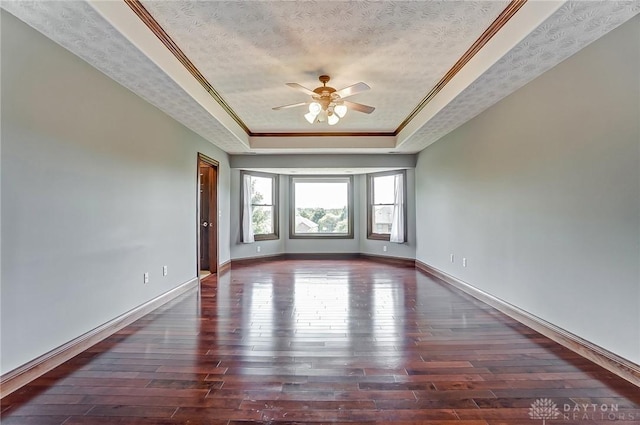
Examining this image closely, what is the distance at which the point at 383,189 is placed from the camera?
7.59 meters

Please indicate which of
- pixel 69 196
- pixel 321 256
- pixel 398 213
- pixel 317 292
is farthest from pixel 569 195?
pixel 321 256

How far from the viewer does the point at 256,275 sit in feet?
19.0

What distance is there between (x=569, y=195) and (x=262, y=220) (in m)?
6.07

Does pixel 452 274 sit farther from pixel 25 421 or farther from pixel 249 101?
pixel 25 421

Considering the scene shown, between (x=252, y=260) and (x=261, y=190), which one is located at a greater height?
(x=261, y=190)

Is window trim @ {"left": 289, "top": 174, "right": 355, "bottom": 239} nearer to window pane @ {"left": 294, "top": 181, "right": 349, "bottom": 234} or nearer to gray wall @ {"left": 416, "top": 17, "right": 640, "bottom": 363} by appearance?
window pane @ {"left": 294, "top": 181, "right": 349, "bottom": 234}

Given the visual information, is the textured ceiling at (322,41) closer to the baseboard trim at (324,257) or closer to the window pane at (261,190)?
the window pane at (261,190)

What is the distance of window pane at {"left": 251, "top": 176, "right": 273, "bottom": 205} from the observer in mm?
7434

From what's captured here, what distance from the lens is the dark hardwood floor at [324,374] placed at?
6.03 feet

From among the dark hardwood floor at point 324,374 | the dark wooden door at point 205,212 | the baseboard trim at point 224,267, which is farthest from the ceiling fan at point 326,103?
the baseboard trim at point 224,267

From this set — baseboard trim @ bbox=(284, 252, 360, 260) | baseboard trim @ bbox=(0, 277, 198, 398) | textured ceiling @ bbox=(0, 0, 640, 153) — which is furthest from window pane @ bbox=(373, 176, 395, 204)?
baseboard trim @ bbox=(0, 277, 198, 398)

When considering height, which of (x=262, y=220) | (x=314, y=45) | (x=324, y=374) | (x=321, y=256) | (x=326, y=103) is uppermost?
(x=314, y=45)

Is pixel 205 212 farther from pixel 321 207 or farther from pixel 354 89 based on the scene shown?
pixel 354 89

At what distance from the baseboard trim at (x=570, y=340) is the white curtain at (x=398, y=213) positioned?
8.99 feet
